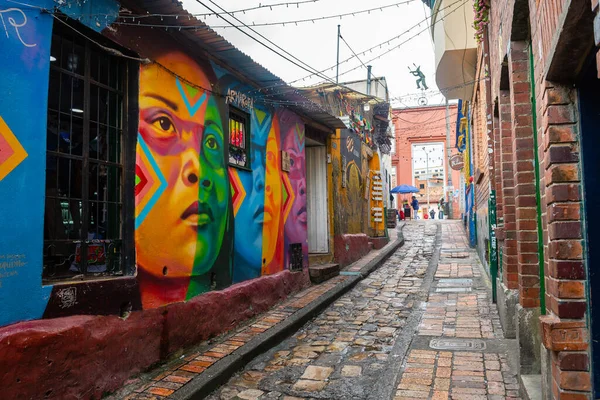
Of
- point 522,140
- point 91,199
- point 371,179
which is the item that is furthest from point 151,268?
point 371,179

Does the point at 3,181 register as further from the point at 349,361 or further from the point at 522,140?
the point at 522,140

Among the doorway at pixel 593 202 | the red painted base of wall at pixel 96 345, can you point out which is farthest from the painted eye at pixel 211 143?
the doorway at pixel 593 202

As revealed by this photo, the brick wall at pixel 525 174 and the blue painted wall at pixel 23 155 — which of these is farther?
the brick wall at pixel 525 174

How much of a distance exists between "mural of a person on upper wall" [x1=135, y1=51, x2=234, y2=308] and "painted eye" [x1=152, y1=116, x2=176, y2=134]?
0.4 inches

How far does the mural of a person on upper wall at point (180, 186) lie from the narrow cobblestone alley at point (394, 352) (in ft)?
4.21

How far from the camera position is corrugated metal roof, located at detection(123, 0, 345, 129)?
4.76 m

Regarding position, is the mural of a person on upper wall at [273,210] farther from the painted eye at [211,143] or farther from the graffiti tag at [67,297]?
the graffiti tag at [67,297]

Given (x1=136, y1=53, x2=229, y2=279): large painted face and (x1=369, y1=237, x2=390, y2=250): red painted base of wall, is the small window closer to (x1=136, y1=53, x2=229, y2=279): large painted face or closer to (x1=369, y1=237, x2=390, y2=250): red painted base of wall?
(x1=136, y1=53, x2=229, y2=279): large painted face

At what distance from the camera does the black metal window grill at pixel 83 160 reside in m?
4.08

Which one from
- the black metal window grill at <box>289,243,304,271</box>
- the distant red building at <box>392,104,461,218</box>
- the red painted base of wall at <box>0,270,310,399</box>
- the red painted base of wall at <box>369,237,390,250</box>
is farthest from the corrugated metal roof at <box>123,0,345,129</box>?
the distant red building at <box>392,104,461,218</box>

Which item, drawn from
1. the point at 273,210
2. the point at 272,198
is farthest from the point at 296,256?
the point at 272,198

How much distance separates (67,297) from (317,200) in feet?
22.7

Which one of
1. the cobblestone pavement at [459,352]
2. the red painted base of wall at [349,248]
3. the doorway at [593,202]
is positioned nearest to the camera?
the doorway at [593,202]

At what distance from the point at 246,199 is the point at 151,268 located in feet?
7.61
